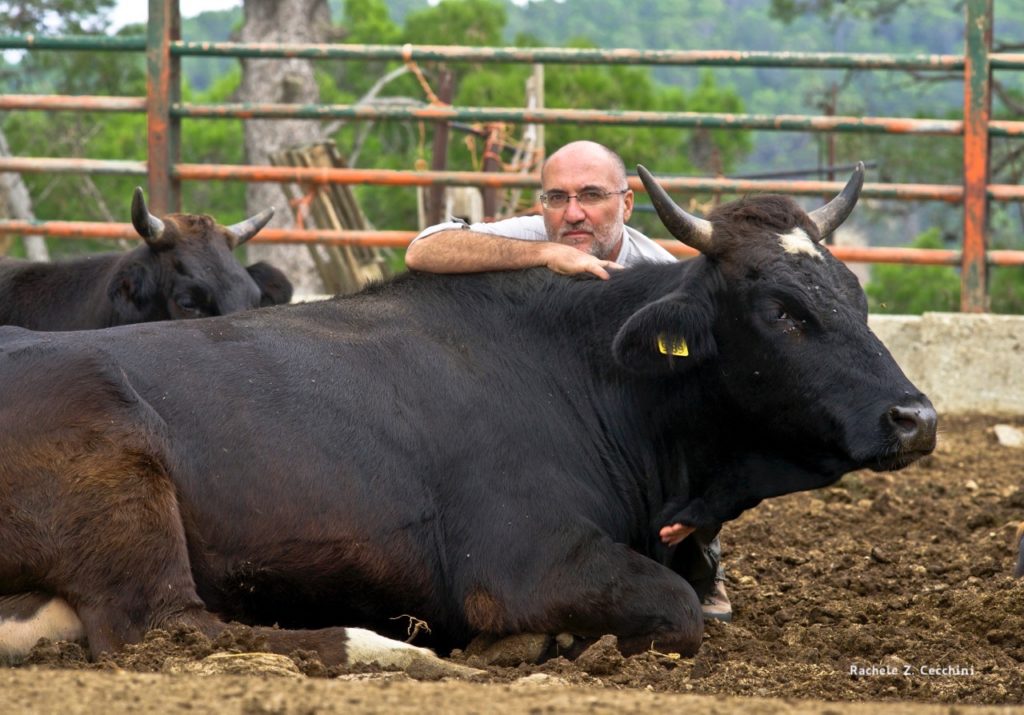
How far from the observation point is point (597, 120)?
1058 cm

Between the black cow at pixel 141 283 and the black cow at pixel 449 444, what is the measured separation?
2.78 metres

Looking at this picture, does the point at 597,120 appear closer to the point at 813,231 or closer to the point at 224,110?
the point at 224,110

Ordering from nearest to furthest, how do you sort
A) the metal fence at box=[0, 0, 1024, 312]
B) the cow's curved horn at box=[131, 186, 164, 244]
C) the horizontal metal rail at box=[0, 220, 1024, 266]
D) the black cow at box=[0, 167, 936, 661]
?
the black cow at box=[0, 167, 936, 661] < the cow's curved horn at box=[131, 186, 164, 244] < the horizontal metal rail at box=[0, 220, 1024, 266] < the metal fence at box=[0, 0, 1024, 312]

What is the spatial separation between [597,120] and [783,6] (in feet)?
55.9

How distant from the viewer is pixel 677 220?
219 inches

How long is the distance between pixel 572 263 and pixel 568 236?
674 millimetres

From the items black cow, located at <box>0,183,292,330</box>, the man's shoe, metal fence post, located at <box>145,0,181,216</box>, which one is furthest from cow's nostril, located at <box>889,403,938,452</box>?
metal fence post, located at <box>145,0,181,216</box>

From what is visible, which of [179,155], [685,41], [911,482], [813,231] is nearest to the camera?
[813,231]

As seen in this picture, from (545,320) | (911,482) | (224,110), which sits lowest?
(911,482)

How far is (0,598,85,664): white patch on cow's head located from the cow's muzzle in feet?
8.78

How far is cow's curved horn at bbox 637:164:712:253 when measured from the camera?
18.1 feet

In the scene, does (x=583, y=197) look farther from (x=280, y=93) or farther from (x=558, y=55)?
(x=280, y=93)

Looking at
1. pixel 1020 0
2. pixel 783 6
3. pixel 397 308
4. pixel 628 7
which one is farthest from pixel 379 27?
pixel 628 7

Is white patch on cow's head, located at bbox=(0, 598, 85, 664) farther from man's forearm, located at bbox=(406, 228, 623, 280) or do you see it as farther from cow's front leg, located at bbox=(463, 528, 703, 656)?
man's forearm, located at bbox=(406, 228, 623, 280)
